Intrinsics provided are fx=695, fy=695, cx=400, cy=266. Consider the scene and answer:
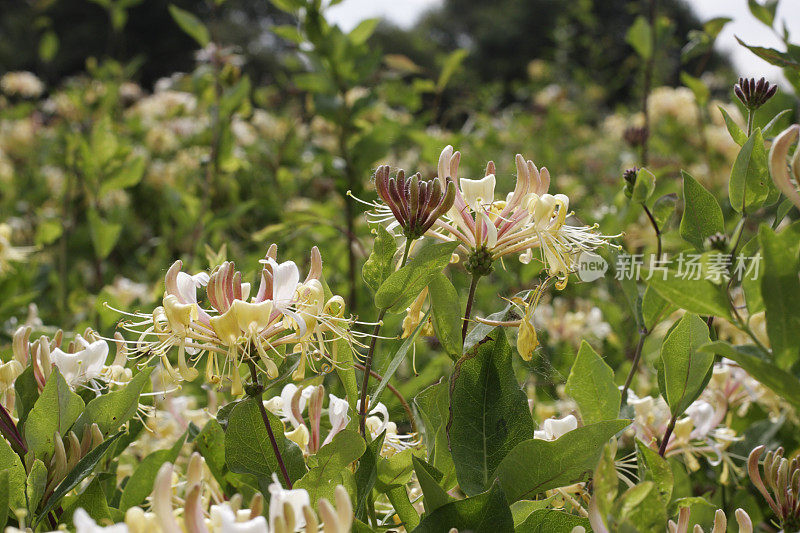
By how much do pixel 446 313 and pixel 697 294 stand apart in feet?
0.61

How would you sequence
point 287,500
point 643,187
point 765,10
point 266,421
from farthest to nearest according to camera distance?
point 765,10 < point 643,187 < point 266,421 < point 287,500

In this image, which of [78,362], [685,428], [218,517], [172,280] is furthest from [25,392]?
[685,428]

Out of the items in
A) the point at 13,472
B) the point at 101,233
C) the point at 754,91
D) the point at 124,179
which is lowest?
the point at 101,233

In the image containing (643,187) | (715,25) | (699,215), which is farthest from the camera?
(715,25)

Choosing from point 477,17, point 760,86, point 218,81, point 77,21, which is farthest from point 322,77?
point 477,17

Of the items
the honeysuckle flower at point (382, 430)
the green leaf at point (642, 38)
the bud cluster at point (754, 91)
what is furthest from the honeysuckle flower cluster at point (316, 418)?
the green leaf at point (642, 38)

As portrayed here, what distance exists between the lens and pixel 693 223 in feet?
1.96

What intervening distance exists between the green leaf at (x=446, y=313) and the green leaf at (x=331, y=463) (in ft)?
0.37

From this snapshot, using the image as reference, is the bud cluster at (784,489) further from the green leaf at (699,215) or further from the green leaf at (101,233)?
the green leaf at (101,233)

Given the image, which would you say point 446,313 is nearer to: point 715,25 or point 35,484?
point 35,484

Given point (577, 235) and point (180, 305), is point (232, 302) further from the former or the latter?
point (577, 235)

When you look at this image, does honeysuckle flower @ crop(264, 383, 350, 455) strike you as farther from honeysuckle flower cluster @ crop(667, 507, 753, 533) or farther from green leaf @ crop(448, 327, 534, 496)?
honeysuckle flower cluster @ crop(667, 507, 753, 533)

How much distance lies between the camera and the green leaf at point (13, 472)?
51cm

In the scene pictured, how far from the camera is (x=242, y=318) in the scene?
0.49 m
